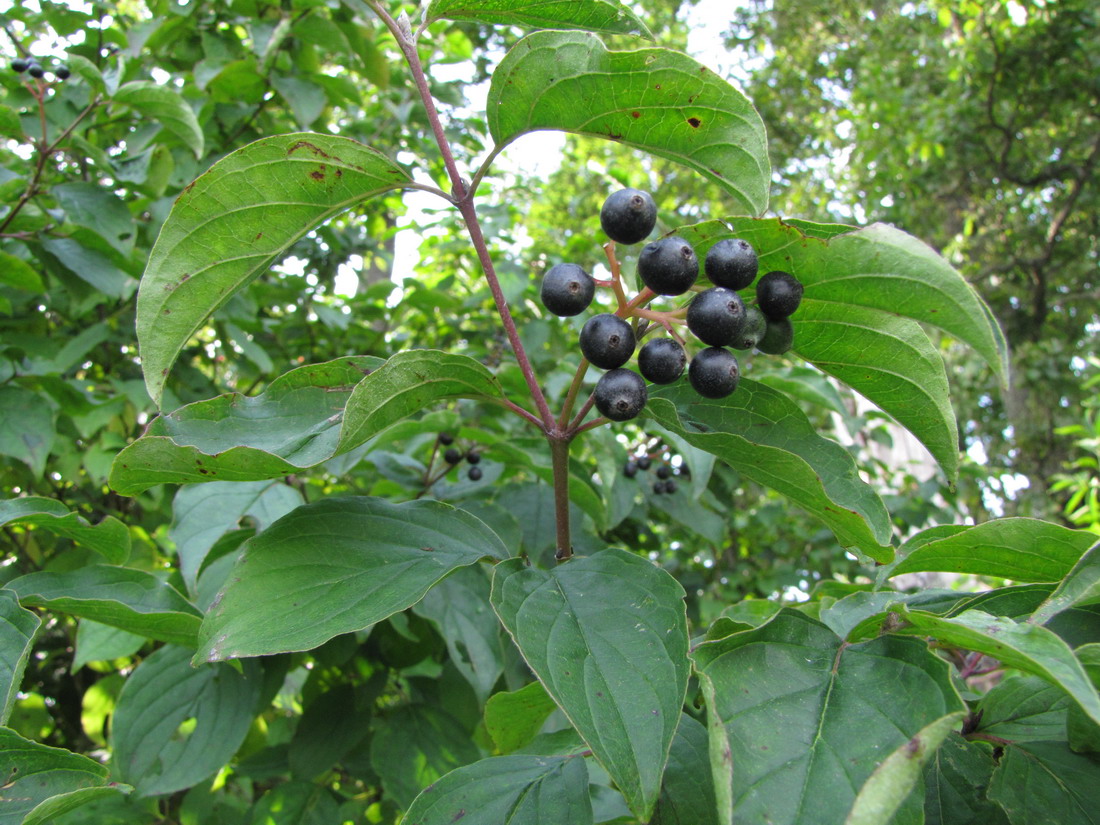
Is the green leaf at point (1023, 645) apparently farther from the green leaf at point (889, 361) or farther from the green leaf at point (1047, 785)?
the green leaf at point (889, 361)

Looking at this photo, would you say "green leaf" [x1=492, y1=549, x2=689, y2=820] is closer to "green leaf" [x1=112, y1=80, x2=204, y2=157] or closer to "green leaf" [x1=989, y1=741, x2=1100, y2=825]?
"green leaf" [x1=989, y1=741, x2=1100, y2=825]

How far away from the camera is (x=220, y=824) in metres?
1.91

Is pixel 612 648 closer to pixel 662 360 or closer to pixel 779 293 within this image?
pixel 662 360

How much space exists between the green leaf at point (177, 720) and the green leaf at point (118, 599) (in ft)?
0.97

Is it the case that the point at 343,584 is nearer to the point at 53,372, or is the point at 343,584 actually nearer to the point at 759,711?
the point at 759,711

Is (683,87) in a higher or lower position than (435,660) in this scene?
higher

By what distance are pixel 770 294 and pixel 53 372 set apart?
2.25 m

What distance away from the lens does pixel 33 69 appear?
2.30 m

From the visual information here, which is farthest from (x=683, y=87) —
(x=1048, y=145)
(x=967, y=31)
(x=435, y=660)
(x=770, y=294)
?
(x=1048, y=145)

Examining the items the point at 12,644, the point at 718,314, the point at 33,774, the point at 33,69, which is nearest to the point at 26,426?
the point at 33,69

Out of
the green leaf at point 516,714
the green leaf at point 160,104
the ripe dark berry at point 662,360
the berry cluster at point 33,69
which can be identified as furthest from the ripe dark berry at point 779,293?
the berry cluster at point 33,69

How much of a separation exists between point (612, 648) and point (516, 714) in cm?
43

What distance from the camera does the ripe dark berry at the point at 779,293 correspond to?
961 millimetres

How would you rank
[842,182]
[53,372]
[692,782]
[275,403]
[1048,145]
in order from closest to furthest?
[692,782]
[275,403]
[53,372]
[1048,145]
[842,182]
